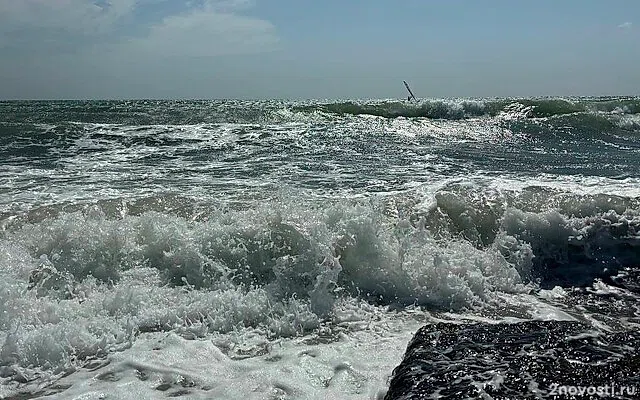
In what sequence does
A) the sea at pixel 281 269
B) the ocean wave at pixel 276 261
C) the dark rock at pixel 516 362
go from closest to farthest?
the dark rock at pixel 516 362
the sea at pixel 281 269
the ocean wave at pixel 276 261

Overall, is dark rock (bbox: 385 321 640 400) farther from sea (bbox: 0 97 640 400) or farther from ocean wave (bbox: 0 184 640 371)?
ocean wave (bbox: 0 184 640 371)

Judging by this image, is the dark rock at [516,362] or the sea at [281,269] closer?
the dark rock at [516,362]

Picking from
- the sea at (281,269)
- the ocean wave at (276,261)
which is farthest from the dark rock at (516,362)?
the ocean wave at (276,261)

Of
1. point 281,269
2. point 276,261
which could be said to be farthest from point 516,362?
point 276,261

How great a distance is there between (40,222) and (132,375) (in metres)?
3.65

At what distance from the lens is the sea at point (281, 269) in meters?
4.06

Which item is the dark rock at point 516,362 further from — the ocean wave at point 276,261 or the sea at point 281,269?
the ocean wave at point 276,261

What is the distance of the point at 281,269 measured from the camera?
230 inches

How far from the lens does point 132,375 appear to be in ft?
12.9

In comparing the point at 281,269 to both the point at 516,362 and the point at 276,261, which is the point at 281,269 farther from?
the point at 516,362

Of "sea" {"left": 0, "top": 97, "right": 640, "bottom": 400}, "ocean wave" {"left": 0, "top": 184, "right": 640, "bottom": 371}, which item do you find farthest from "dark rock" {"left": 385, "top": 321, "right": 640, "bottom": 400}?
"ocean wave" {"left": 0, "top": 184, "right": 640, "bottom": 371}

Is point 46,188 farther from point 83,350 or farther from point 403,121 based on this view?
point 403,121

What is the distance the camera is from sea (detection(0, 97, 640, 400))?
4.06 m

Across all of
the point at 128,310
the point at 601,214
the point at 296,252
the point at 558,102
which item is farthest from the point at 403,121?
the point at 128,310
